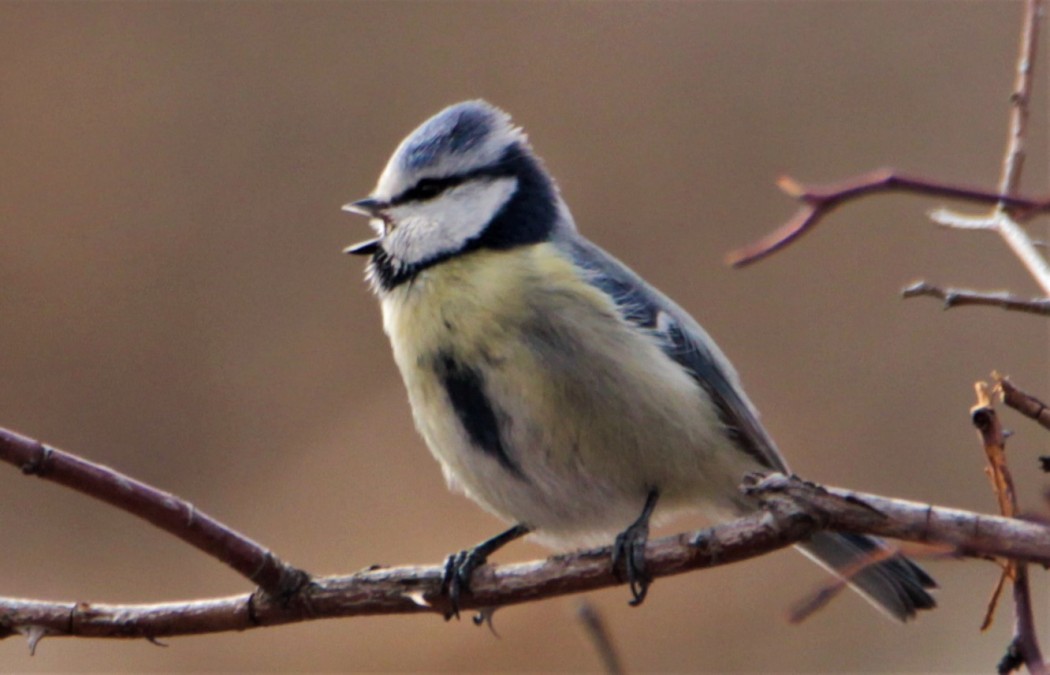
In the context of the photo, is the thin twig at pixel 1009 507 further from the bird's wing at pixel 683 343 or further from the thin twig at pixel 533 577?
the bird's wing at pixel 683 343

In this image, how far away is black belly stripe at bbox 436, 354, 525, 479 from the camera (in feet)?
6.39

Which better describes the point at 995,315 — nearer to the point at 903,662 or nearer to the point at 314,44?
the point at 903,662

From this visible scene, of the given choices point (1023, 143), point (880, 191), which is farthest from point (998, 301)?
point (880, 191)

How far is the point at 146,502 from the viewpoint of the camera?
1.32 metres

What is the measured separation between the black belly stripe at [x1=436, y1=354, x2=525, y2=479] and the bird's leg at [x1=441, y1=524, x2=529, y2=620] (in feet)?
0.50

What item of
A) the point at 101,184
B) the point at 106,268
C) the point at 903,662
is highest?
the point at 101,184

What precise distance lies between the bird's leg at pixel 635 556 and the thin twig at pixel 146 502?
43 centimetres

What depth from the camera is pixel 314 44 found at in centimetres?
509

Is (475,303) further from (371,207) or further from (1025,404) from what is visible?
(1025,404)

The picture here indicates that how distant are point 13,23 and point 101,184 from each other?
2.49 feet

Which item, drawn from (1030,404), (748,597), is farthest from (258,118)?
(1030,404)

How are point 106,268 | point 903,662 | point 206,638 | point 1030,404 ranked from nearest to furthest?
1. point 1030,404
2. point 903,662
3. point 206,638
4. point 106,268

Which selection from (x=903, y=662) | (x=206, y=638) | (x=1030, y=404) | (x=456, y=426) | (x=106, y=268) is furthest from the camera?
(x=106, y=268)

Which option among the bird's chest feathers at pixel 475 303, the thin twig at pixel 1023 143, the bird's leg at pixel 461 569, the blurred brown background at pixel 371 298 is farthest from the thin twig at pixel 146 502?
the blurred brown background at pixel 371 298
